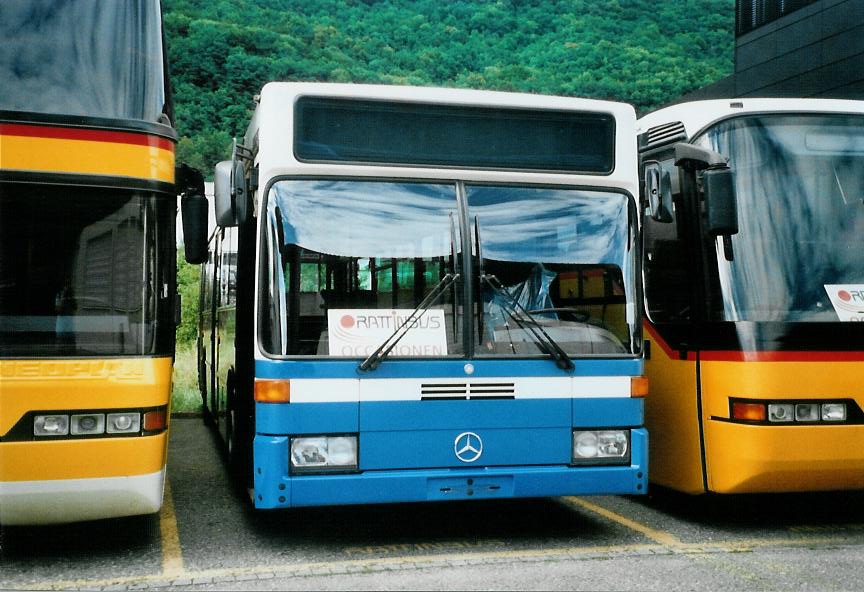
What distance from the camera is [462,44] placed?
125ft

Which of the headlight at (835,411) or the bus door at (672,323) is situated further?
the bus door at (672,323)

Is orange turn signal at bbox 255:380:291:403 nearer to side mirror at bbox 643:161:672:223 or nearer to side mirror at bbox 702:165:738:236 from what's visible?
side mirror at bbox 643:161:672:223

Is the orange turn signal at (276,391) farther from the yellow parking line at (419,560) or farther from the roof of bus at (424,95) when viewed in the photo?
the roof of bus at (424,95)

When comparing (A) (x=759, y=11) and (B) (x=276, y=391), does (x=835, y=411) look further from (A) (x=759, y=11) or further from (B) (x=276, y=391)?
(A) (x=759, y=11)

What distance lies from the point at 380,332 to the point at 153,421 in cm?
135

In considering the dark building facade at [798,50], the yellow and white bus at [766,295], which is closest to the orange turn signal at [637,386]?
the yellow and white bus at [766,295]

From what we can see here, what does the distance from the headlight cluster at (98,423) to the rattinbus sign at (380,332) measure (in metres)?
1.08

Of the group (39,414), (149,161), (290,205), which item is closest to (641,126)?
(290,205)

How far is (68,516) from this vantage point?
564 cm

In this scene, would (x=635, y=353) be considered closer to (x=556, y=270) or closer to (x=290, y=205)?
(x=556, y=270)

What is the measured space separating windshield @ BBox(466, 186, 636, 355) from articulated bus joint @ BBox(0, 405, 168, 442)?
6.36ft

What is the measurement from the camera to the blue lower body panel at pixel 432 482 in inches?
229

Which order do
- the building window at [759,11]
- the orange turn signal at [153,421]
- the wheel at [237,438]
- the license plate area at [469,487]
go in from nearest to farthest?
the orange turn signal at [153,421] → the license plate area at [469,487] → the wheel at [237,438] → the building window at [759,11]

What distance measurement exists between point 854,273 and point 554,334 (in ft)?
6.65
